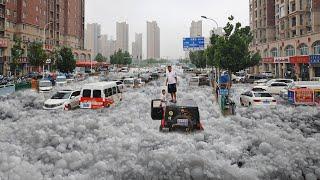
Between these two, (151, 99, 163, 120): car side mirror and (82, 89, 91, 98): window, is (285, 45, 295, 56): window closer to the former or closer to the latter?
(82, 89, 91, 98): window

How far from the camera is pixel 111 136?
1700 centimetres

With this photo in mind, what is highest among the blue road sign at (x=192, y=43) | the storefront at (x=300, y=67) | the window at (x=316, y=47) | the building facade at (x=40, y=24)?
the building facade at (x=40, y=24)

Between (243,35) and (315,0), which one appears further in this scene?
(315,0)

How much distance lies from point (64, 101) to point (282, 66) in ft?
165

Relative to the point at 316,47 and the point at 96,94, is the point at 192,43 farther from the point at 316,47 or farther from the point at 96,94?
the point at 96,94

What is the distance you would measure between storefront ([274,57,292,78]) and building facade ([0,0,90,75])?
41.9m

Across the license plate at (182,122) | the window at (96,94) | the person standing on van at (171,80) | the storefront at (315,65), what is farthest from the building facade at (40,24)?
the license plate at (182,122)

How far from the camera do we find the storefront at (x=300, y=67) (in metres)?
55.8

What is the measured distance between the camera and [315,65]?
5353 centimetres

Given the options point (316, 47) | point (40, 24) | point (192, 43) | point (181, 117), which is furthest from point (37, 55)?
point (181, 117)

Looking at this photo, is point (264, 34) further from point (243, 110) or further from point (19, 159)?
point (19, 159)

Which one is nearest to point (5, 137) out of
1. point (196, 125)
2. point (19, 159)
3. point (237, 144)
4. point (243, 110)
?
point (19, 159)

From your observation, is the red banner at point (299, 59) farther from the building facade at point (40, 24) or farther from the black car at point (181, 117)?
the black car at point (181, 117)

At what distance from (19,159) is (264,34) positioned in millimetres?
83246
